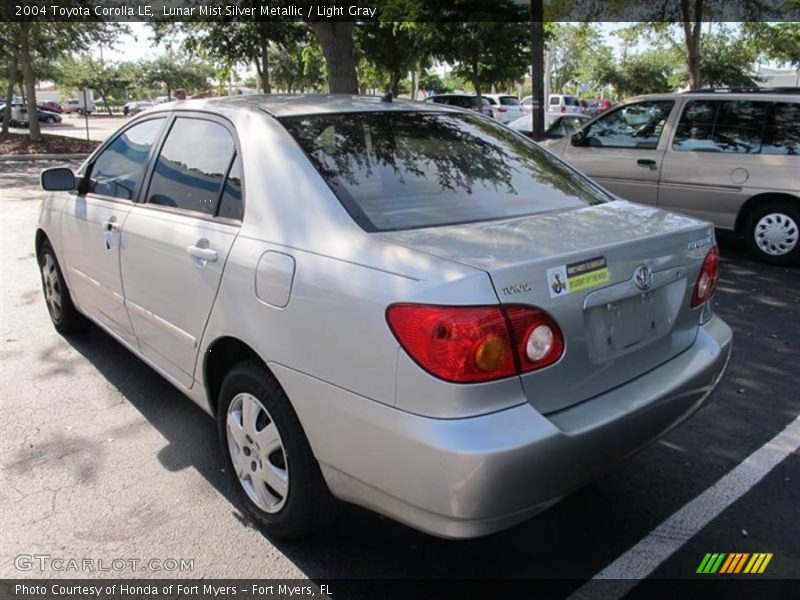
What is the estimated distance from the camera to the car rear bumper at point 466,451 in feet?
6.50

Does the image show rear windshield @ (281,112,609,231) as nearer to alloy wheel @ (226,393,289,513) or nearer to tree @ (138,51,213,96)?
alloy wheel @ (226,393,289,513)

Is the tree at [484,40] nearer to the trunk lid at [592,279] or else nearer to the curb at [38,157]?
the curb at [38,157]

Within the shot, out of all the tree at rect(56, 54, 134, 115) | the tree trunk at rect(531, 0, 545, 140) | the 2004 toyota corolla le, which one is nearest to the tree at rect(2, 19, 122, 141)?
the tree trunk at rect(531, 0, 545, 140)

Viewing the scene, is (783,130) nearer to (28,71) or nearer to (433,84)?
(28,71)

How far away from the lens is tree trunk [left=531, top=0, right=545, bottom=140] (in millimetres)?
10119

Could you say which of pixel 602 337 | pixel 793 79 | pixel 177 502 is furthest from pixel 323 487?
pixel 793 79

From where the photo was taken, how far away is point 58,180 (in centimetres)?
412

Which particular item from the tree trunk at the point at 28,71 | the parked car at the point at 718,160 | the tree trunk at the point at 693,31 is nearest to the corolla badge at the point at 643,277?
the parked car at the point at 718,160

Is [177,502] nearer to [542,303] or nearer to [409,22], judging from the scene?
[542,303]

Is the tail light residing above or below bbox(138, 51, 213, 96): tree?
below

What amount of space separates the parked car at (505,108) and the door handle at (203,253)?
2519 centimetres

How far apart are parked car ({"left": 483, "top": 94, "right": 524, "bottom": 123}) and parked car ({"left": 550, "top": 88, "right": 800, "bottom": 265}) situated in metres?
19.6

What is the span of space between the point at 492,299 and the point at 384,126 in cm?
133

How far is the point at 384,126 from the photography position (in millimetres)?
3051
